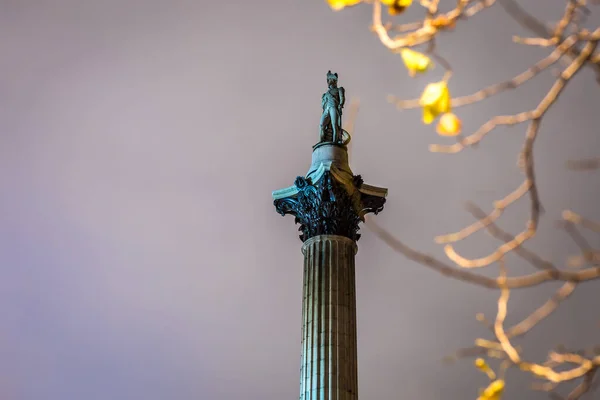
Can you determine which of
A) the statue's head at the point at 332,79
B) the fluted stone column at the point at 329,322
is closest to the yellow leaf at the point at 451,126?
the fluted stone column at the point at 329,322

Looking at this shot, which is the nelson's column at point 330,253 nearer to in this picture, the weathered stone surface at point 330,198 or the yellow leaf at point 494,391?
the weathered stone surface at point 330,198

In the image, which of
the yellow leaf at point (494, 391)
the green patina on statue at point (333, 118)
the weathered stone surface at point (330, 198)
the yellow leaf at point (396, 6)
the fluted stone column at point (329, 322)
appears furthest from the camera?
the green patina on statue at point (333, 118)

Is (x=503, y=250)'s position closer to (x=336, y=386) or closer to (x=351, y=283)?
(x=336, y=386)

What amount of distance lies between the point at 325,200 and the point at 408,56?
70.3 ft

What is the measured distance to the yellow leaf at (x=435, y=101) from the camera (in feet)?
20.8

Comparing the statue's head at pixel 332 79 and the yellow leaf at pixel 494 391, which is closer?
the yellow leaf at pixel 494 391

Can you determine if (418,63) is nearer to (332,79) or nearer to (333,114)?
(333,114)

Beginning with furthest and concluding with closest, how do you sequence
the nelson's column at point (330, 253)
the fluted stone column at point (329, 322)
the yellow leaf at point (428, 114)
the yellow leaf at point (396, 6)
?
the nelson's column at point (330, 253), the fluted stone column at point (329, 322), the yellow leaf at point (396, 6), the yellow leaf at point (428, 114)

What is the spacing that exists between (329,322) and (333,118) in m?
8.28

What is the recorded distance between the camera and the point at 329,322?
84.7 ft

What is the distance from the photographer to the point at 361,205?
1136 inches

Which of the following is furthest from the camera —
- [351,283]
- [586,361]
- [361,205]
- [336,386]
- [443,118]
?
[361,205]

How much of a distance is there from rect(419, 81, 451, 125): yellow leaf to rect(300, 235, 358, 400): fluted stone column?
63.4ft

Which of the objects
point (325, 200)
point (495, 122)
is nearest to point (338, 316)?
point (325, 200)
